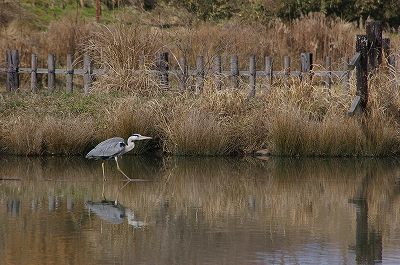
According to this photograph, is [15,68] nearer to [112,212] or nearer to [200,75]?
[200,75]

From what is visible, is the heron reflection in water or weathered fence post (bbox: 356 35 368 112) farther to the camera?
weathered fence post (bbox: 356 35 368 112)

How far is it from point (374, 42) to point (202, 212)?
22.4ft

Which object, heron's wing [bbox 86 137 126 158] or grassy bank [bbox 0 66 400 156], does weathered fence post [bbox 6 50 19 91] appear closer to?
grassy bank [bbox 0 66 400 156]

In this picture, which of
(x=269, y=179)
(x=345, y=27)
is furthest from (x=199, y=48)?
(x=269, y=179)

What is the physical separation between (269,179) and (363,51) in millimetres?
3860

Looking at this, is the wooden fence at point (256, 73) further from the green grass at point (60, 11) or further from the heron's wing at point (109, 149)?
the green grass at point (60, 11)

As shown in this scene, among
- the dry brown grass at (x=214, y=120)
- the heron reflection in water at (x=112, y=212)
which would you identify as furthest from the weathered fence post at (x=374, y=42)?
the heron reflection in water at (x=112, y=212)

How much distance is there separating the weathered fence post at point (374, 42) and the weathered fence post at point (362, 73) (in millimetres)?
114

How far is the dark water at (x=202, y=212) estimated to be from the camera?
1022 cm

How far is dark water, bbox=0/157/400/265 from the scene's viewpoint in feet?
33.5

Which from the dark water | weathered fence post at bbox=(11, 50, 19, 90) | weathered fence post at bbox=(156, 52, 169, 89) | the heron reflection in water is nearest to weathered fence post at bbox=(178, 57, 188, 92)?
weathered fence post at bbox=(156, 52, 169, 89)

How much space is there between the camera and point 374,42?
18.3 m

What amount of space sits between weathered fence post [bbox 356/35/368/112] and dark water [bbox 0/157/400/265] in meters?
1.12

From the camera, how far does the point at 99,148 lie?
48.9ft
